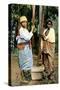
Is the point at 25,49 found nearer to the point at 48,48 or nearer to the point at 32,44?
the point at 32,44

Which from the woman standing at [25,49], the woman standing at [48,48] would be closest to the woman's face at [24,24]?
the woman standing at [25,49]

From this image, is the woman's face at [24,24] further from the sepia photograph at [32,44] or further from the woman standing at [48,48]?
the woman standing at [48,48]

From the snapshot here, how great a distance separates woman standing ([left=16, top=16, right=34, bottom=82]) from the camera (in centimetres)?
155

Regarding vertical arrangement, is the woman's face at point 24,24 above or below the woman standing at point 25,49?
above

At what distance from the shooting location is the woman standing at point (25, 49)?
155 centimetres

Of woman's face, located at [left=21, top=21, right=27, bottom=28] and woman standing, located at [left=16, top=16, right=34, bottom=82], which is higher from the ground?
woman's face, located at [left=21, top=21, right=27, bottom=28]

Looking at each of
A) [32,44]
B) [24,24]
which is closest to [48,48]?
[32,44]

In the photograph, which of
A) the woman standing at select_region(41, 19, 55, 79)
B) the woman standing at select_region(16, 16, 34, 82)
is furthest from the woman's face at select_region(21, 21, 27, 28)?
the woman standing at select_region(41, 19, 55, 79)

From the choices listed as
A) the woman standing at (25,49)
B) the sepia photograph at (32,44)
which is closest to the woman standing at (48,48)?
the sepia photograph at (32,44)

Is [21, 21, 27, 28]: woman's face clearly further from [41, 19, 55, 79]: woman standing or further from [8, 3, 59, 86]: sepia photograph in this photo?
[41, 19, 55, 79]: woman standing

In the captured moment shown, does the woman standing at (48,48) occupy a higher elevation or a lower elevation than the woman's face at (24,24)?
lower

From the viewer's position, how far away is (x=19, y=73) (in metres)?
1.54

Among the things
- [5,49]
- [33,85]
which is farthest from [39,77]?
[5,49]

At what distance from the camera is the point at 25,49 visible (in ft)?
5.12
